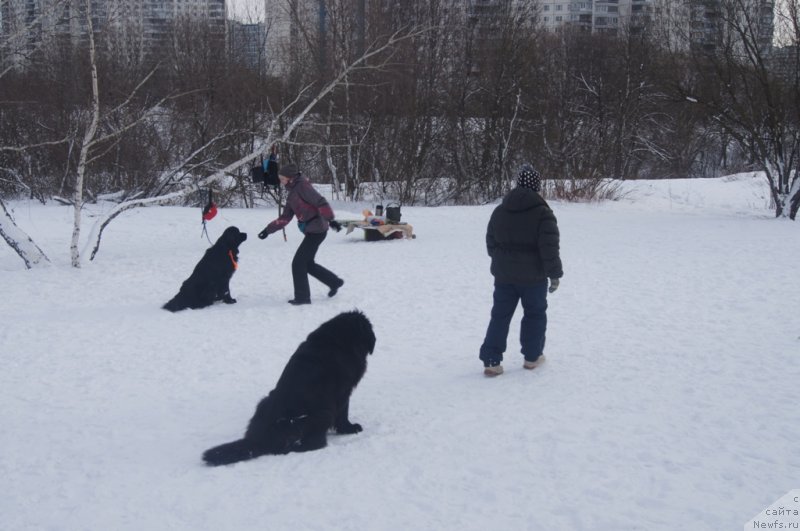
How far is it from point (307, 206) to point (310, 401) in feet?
13.7

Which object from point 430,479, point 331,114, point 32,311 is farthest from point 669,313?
point 331,114

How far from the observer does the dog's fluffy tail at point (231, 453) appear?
379 centimetres

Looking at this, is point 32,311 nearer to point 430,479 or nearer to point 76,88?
point 430,479

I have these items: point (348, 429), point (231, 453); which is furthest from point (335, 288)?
point (231, 453)

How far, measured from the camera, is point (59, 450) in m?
4.15

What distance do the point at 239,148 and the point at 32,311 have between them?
1320cm

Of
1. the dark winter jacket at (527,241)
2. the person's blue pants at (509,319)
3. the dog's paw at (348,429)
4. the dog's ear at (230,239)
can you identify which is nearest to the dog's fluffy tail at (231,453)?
the dog's paw at (348,429)

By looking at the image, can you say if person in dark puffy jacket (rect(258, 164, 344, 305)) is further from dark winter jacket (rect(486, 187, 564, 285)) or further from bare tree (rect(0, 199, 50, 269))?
bare tree (rect(0, 199, 50, 269))

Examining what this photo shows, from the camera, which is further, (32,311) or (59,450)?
(32,311)

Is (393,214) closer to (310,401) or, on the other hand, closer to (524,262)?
(524,262)

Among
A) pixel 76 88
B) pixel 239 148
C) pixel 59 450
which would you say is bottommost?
pixel 59 450

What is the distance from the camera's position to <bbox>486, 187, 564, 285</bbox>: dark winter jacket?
5.12 metres

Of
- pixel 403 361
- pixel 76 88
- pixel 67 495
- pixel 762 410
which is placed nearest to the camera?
pixel 67 495

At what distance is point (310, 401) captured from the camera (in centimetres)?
399
